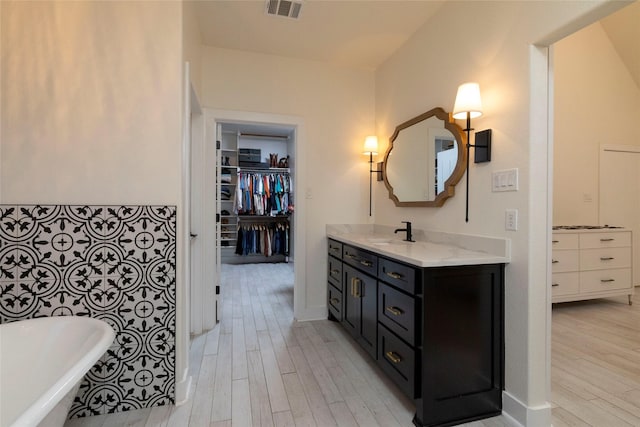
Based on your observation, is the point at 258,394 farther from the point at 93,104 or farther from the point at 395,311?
the point at 93,104

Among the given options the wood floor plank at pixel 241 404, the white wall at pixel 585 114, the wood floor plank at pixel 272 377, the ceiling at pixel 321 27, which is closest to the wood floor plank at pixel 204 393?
the wood floor plank at pixel 241 404

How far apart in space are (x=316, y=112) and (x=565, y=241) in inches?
116

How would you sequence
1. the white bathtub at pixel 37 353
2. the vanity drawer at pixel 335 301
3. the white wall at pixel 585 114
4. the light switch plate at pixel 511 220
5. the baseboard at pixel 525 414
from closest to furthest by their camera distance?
the white bathtub at pixel 37 353 → the baseboard at pixel 525 414 → the light switch plate at pixel 511 220 → the vanity drawer at pixel 335 301 → the white wall at pixel 585 114

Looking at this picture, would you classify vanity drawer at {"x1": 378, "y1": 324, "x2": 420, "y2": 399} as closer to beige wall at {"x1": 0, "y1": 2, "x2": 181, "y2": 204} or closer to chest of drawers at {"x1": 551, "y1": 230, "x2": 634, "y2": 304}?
beige wall at {"x1": 0, "y1": 2, "x2": 181, "y2": 204}

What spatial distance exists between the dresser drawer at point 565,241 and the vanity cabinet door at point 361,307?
235 centimetres

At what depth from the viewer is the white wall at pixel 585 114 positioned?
3596 millimetres

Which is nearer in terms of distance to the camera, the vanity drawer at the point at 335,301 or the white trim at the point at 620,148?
the vanity drawer at the point at 335,301

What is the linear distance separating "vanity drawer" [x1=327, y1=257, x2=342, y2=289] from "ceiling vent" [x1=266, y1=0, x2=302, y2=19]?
203 cm

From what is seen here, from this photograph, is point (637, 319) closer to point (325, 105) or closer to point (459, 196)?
point (459, 196)

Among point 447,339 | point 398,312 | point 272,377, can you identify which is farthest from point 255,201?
point 447,339

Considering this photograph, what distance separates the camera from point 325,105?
3.14m

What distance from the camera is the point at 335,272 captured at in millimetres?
2850

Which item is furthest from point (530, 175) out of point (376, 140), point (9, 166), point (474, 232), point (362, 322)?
point (9, 166)

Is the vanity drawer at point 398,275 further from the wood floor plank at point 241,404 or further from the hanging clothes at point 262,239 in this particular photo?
Answer: the hanging clothes at point 262,239
